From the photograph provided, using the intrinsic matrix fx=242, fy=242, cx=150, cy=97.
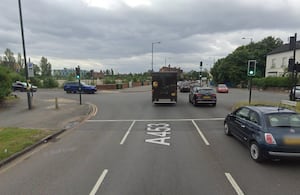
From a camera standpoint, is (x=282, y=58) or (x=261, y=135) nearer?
(x=261, y=135)

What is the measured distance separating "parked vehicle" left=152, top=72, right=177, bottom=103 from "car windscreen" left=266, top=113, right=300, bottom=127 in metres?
13.4

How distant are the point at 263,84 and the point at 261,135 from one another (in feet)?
157

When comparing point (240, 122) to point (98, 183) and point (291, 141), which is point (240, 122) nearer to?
point (291, 141)

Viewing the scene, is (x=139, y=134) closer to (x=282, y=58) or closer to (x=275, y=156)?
(x=275, y=156)

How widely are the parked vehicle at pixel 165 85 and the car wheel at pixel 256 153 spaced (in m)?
13.4

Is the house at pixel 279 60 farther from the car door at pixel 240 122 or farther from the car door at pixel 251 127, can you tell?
the car door at pixel 251 127

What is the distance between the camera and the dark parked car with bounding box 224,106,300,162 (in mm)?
6016

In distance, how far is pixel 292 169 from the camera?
19.6ft

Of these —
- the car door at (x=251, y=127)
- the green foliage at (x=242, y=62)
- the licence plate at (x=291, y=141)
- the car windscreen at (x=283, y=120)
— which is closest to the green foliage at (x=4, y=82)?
the car door at (x=251, y=127)

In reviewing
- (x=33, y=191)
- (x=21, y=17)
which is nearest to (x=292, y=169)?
(x=33, y=191)

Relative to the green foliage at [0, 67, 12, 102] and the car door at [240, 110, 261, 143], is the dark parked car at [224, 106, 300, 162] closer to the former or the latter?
the car door at [240, 110, 261, 143]

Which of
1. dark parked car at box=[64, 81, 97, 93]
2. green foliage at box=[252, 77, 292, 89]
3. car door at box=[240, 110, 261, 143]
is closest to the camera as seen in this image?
car door at box=[240, 110, 261, 143]

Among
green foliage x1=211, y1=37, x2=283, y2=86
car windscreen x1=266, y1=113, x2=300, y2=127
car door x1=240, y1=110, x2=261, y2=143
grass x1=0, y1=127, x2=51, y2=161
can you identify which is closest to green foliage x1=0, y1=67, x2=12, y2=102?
grass x1=0, y1=127, x2=51, y2=161

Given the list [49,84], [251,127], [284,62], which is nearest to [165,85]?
[251,127]
